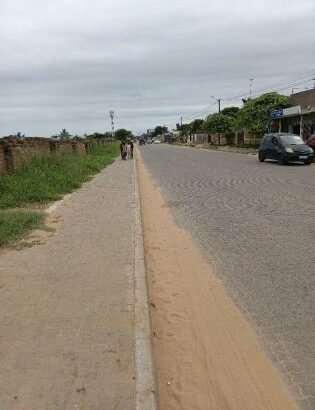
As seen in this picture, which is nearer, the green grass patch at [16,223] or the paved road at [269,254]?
the paved road at [269,254]

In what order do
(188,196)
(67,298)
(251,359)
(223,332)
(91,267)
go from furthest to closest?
(188,196)
(91,267)
(67,298)
(223,332)
(251,359)

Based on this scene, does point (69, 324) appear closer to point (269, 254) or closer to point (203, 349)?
point (203, 349)

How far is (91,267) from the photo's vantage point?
6430 mm

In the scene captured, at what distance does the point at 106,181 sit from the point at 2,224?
1065 centimetres

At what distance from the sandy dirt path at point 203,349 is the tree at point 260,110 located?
1622 inches

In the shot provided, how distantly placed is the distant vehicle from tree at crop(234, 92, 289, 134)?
20.1 m

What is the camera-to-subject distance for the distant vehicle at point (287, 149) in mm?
24797

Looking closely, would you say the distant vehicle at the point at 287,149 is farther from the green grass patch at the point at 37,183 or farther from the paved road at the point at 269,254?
the green grass patch at the point at 37,183

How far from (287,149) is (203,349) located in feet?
71.4

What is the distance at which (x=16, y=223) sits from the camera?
8.74 m

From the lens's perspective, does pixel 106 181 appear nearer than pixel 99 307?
No

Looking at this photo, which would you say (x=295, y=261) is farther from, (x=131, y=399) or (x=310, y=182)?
(x=310, y=182)

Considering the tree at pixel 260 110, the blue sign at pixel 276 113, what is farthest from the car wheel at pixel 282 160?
the tree at pixel 260 110

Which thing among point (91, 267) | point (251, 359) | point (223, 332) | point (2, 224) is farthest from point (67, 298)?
point (2, 224)
